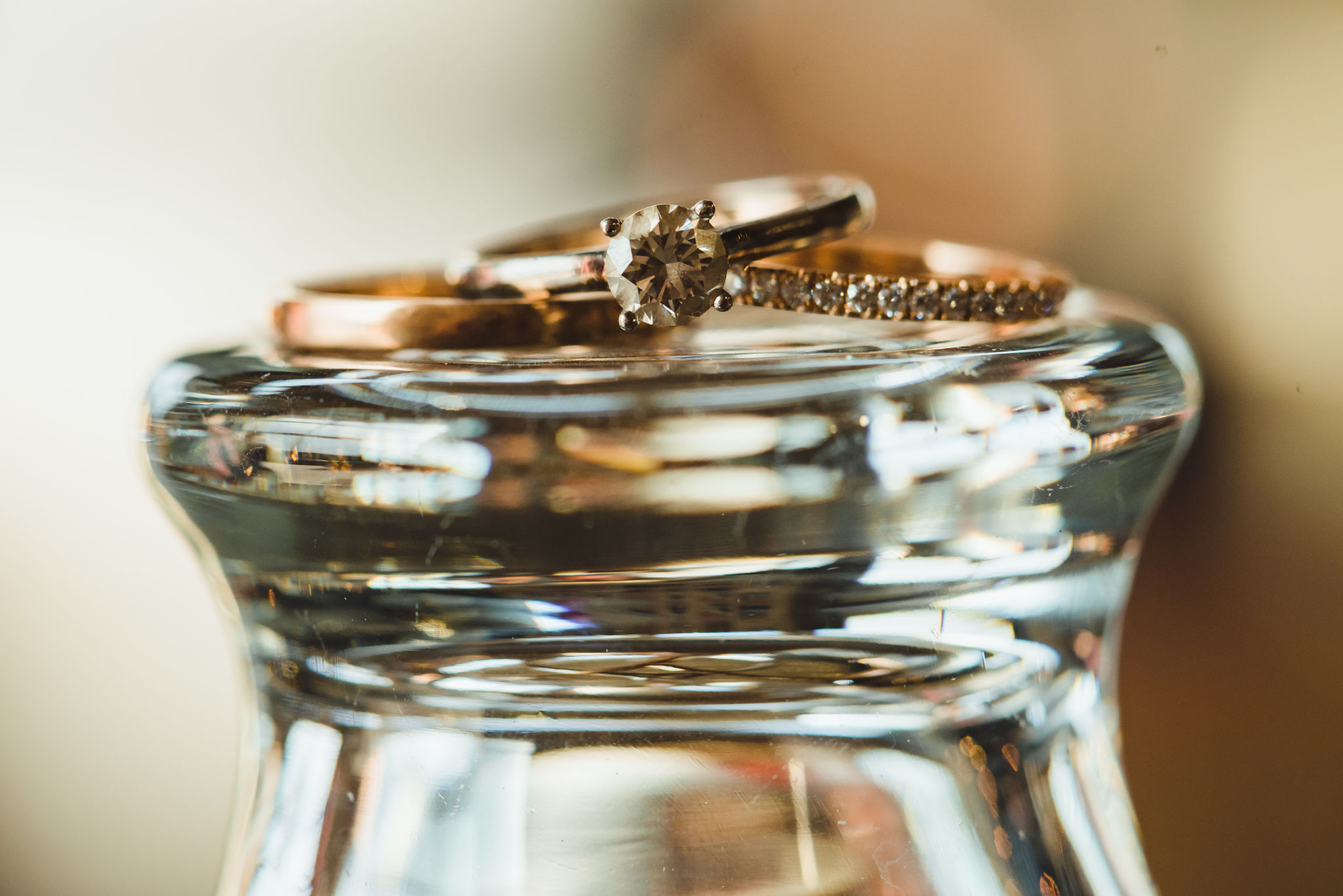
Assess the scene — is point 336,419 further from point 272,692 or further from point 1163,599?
point 1163,599

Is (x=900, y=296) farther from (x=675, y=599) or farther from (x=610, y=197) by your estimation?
(x=610, y=197)

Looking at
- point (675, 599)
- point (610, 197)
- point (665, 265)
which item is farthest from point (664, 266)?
point (610, 197)

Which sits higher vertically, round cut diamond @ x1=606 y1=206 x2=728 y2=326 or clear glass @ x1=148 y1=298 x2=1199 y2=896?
round cut diamond @ x1=606 y1=206 x2=728 y2=326

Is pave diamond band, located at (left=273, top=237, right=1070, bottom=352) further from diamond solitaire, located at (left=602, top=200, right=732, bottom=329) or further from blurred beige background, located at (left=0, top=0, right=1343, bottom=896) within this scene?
blurred beige background, located at (left=0, top=0, right=1343, bottom=896)

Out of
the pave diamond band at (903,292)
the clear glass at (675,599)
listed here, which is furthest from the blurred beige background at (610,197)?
the clear glass at (675,599)

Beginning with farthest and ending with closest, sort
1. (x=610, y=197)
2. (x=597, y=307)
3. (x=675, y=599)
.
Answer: (x=610, y=197) → (x=597, y=307) → (x=675, y=599)

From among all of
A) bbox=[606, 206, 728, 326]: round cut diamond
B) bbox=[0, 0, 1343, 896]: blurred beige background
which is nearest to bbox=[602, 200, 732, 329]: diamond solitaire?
bbox=[606, 206, 728, 326]: round cut diamond
